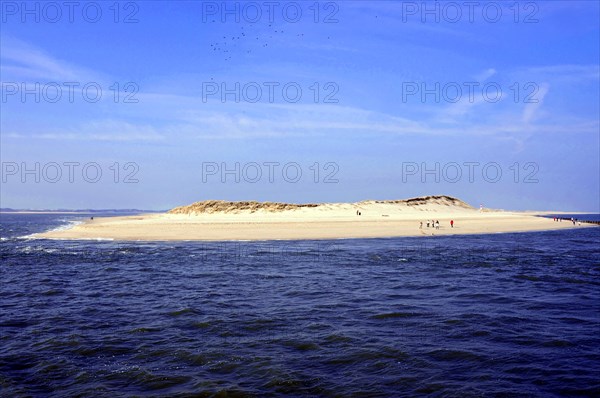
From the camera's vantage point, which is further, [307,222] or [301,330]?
[307,222]

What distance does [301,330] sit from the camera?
11469mm

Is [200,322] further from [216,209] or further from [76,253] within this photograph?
[216,209]

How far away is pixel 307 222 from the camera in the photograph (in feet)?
192

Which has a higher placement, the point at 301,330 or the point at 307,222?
the point at 307,222

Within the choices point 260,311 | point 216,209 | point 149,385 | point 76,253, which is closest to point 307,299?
point 260,311

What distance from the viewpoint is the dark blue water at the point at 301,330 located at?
8148mm

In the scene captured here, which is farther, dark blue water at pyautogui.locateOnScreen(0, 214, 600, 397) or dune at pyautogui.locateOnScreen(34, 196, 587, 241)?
dune at pyautogui.locateOnScreen(34, 196, 587, 241)

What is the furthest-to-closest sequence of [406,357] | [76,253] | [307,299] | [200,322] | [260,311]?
[76,253]
[307,299]
[260,311]
[200,322]
[406,357]

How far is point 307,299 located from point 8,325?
28.5 ft

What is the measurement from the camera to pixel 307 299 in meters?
15.3

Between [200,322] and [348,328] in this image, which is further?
[200,322]

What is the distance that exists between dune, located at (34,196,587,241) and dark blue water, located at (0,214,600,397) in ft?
69.1

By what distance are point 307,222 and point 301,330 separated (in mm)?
47166

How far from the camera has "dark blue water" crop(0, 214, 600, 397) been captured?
815cm
